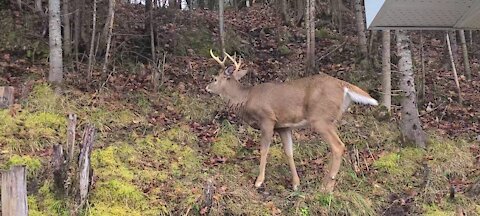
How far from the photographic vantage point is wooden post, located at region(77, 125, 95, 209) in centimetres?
605

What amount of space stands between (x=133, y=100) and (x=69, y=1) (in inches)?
118

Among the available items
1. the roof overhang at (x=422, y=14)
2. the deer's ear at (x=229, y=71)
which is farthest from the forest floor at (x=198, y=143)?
the roof overhang at (x=422, y=14)

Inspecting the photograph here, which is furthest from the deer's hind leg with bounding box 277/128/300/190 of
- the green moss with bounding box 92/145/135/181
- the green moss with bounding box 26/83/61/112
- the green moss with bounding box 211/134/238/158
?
the green moss with bounding box 26/83/61/112

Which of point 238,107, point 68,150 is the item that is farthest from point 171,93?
point 68,150

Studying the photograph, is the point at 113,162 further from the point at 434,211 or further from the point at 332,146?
the point at 434,211

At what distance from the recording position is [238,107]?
7.91 m

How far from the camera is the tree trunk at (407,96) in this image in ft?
28.9

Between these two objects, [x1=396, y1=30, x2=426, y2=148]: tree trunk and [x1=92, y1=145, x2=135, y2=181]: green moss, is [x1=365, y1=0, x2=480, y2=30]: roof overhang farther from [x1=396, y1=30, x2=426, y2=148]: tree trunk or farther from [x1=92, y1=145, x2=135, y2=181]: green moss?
[x1=92, y1=145, x2=135, y2=181]: green moss

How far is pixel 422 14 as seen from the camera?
5.27 m

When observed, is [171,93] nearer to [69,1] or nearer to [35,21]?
[69,1]

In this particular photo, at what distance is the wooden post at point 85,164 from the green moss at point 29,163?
773 millimetres

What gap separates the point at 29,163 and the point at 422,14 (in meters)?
4.52

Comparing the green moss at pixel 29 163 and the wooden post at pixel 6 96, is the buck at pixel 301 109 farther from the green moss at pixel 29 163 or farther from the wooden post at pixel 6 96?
the wooden post at pixel 6 96

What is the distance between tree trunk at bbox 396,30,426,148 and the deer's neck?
99.2 inches
